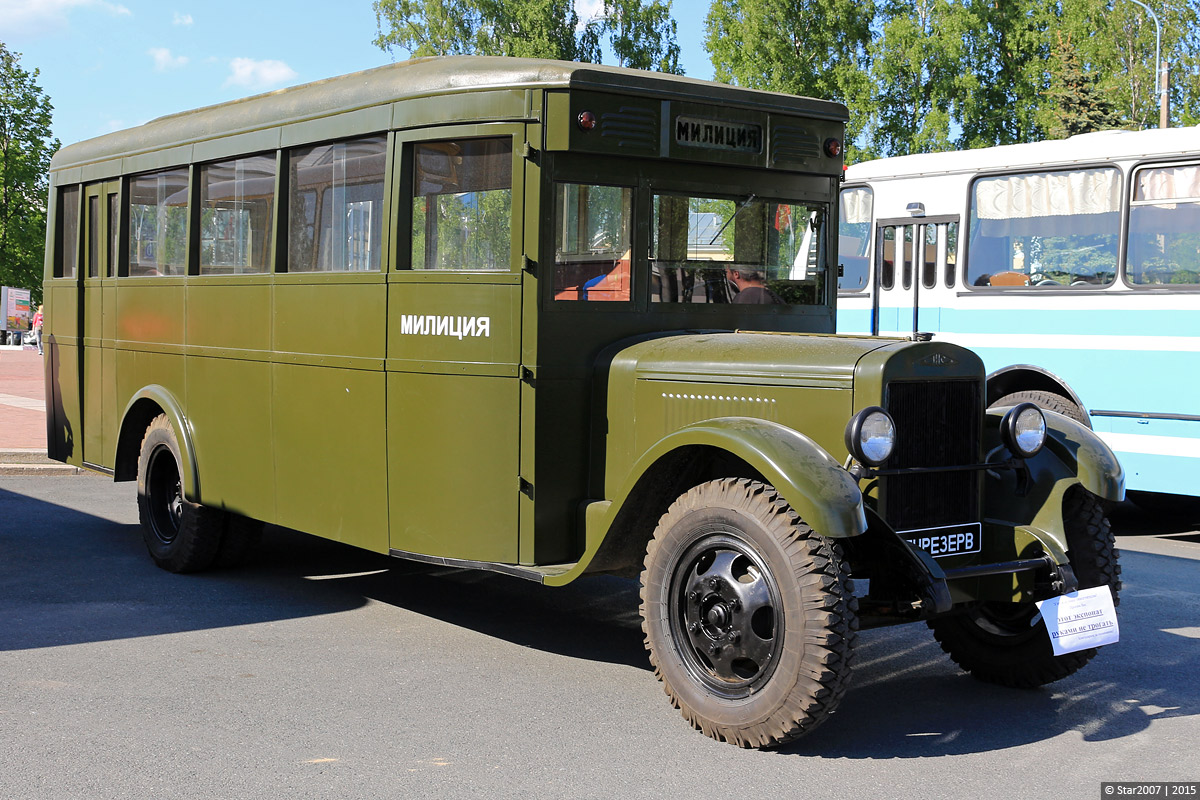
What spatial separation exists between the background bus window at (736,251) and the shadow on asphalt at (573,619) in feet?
5.86

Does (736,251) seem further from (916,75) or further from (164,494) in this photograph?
(916,75)

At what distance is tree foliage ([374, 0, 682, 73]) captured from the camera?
4238 cm

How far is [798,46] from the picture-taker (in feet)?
99.1

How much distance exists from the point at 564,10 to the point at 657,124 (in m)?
39.5

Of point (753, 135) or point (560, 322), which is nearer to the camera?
point (560, 322)

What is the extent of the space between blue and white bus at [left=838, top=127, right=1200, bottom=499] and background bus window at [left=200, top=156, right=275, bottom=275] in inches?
200

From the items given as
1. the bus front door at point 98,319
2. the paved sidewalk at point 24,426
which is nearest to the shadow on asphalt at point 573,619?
the bus front door at point 98,319

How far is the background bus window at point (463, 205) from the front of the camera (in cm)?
563

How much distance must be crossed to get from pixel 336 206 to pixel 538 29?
3737 centimetres

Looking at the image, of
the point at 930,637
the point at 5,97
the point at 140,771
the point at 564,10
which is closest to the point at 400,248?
the point at 140,771

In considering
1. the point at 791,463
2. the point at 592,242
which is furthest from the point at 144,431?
the point at 791,463

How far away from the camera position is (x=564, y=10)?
4325cm

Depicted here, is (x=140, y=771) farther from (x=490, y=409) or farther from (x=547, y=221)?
(x=547, y=221)

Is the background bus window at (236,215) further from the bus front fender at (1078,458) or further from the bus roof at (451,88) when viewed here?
the bus front fender at (1078,458)
